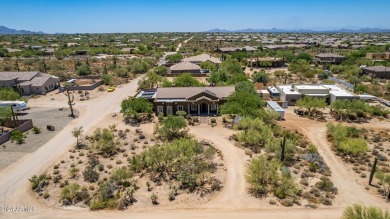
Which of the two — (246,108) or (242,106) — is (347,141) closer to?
(246,108)

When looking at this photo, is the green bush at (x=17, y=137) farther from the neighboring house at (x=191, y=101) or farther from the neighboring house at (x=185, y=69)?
the neighboring house at (x=185, y=69)

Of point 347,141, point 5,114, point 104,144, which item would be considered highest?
point 5,114

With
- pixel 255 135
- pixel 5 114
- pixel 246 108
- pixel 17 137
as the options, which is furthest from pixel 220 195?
pixel 5 114

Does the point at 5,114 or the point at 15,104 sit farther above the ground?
the point at 5,114

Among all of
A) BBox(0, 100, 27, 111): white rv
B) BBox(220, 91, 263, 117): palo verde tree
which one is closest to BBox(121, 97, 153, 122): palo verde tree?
BBox(220, 91, 263, 117): palo verde tree

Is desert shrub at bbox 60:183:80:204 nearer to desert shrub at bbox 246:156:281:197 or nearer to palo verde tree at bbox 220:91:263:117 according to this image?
desert shrub at bbox 246:156:281:197

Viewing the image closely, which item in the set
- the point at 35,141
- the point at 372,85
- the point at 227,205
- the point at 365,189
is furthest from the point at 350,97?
the point at 35,141

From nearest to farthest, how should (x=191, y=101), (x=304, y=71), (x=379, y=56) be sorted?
(x=191, y=101) < (x=304, y=71) < (x=379, y=56)

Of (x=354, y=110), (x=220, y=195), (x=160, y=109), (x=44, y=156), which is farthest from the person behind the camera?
(x=160, y=109)
